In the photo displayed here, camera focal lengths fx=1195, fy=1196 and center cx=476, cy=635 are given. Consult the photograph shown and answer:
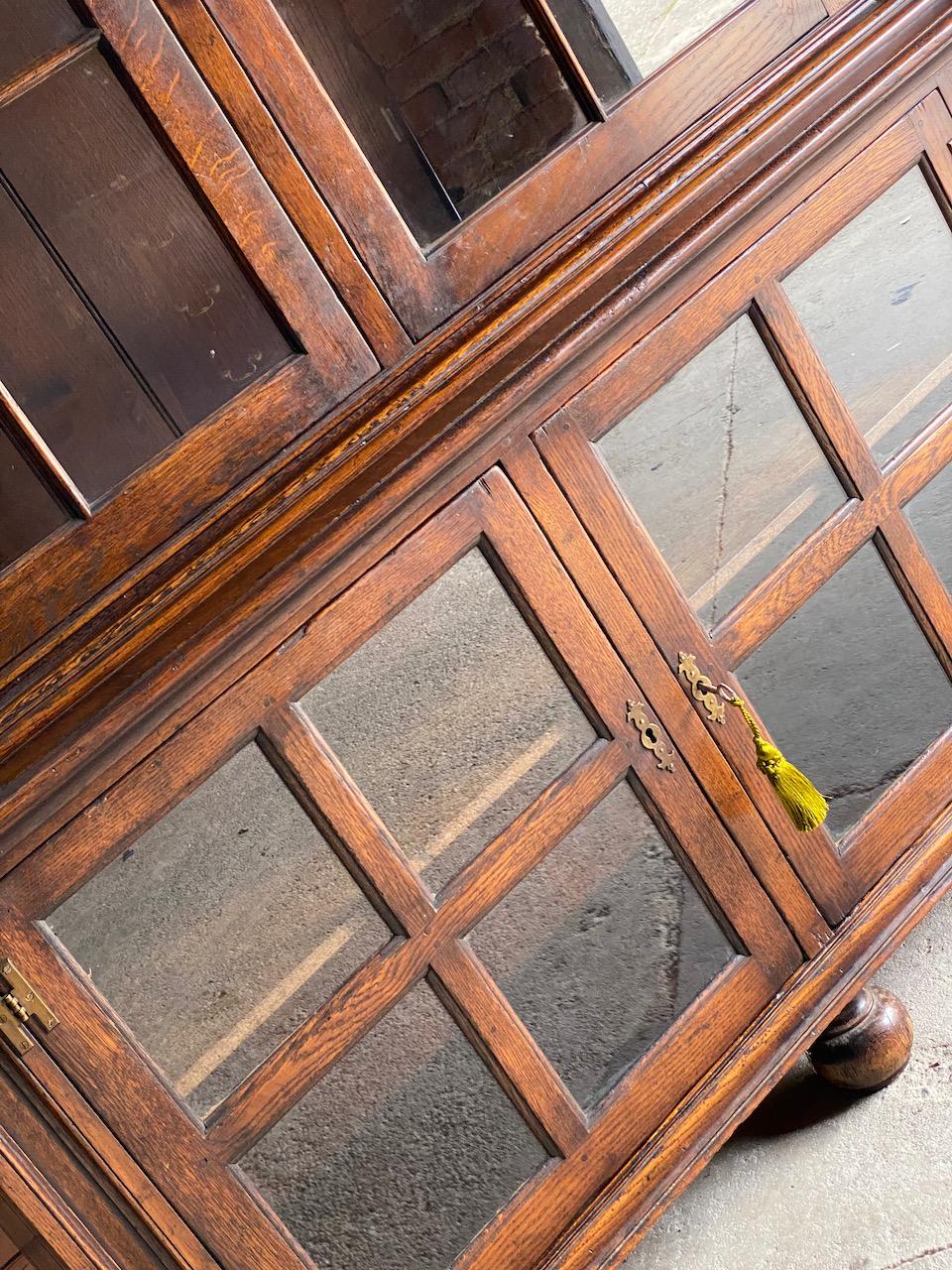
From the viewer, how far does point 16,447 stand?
2.83 ft

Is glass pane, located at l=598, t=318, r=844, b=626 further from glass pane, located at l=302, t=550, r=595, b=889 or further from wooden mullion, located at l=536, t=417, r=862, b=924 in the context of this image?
glass pane, located at l=302, t=550, r=595, b=889

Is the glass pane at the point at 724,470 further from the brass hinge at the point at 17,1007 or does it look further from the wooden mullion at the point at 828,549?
the brass hinge at the point at 17,1007

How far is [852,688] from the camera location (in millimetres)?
1241

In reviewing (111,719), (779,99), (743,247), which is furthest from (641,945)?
(779,99)

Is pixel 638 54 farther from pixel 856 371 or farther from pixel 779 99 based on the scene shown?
pixel 856 371

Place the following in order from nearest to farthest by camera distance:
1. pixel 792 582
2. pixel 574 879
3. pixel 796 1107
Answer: pixel 574 879, pixel 792 582, pixel 796 1107

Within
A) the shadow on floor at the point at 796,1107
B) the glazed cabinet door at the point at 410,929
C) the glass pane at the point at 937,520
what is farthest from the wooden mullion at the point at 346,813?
the glass pane at the point at 937,520

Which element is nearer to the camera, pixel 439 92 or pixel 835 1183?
pixel 439 92

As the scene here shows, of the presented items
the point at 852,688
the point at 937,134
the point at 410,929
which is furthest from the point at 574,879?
the point at 937,134

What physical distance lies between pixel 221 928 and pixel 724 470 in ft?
2.09

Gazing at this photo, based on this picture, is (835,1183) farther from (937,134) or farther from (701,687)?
(937,134)

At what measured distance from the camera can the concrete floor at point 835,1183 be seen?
1.13 metres

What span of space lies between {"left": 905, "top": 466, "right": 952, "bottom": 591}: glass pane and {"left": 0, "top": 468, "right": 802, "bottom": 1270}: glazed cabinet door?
0.37 meters

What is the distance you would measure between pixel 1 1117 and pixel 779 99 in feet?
3.53
